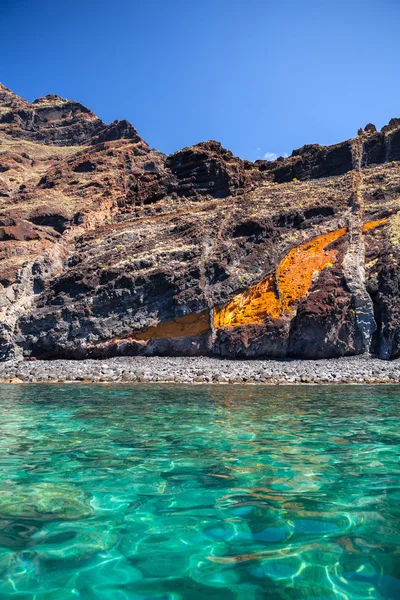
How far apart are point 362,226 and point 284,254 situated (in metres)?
6.84

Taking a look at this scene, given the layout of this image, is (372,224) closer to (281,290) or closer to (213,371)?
(281,290)

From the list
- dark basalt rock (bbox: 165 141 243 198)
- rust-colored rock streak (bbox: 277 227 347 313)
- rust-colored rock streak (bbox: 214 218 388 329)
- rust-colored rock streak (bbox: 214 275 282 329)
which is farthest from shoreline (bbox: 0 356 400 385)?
dark basalt rock (bbox: 165 141 243 198)

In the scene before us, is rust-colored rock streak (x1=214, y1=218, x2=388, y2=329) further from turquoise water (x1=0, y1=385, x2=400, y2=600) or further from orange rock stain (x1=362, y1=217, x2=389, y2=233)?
turquoise water (x1=0, y1=385, x2=400, y2=600)

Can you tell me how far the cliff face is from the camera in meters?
24.8

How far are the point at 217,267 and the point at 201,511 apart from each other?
2520 cm

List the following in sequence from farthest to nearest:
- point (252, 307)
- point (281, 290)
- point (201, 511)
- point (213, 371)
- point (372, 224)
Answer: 1. point (372, 224)
2. point (281, 290)
3. point (252, 307)
4. point (213, 371)
5. point (201, 511)

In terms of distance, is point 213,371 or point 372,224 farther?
point 372,224

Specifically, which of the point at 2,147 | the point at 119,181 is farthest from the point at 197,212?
the point at 2,147

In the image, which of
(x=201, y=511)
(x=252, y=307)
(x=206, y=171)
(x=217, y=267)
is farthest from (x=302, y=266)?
(x=201, y=511)

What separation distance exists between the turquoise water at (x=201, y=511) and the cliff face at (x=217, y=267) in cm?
1565

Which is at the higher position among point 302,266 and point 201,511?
point 302,266

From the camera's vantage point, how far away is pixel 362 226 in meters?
31.8

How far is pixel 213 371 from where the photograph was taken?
21406 mm

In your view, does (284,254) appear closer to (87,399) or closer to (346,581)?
(87,399)
